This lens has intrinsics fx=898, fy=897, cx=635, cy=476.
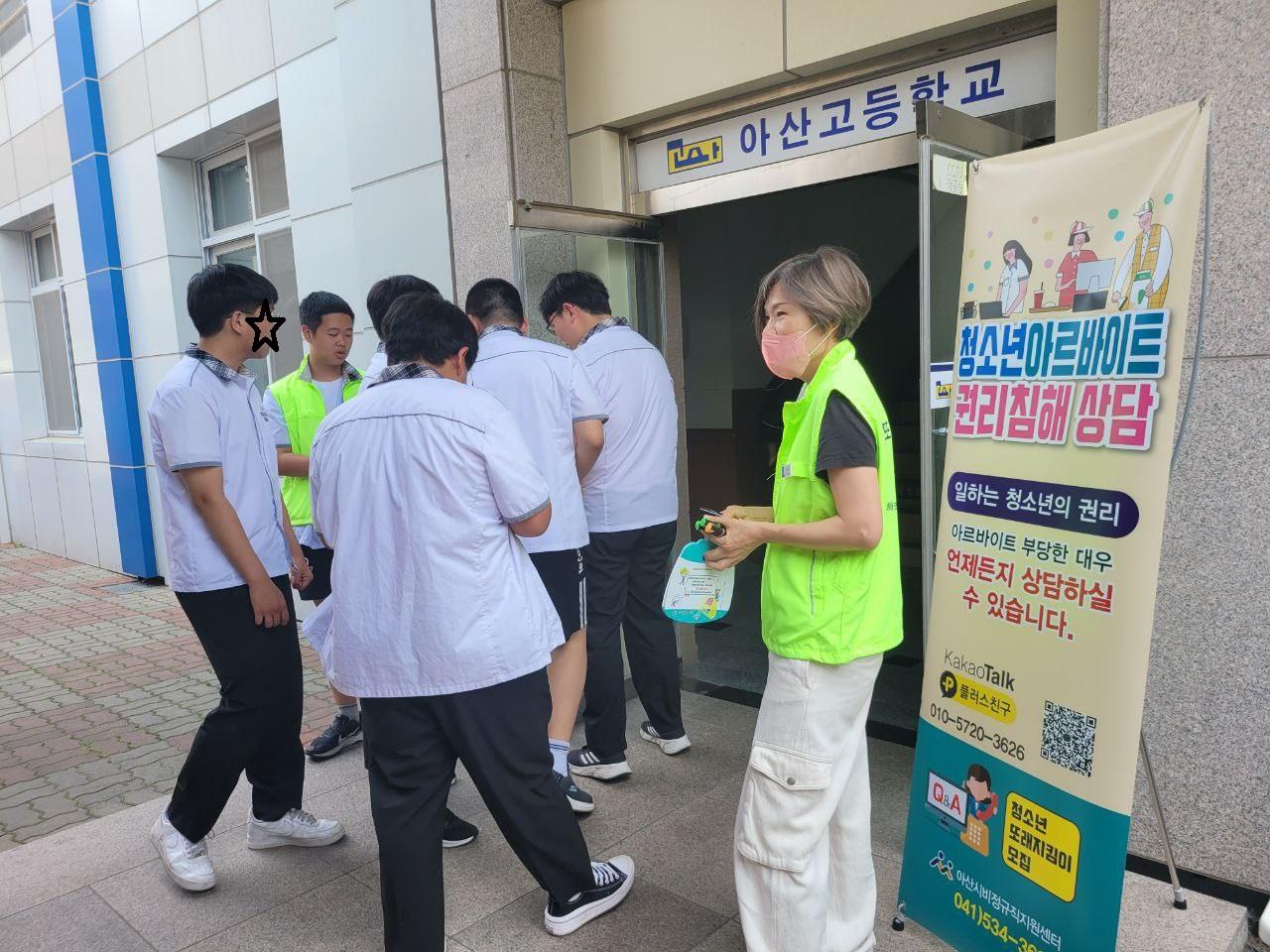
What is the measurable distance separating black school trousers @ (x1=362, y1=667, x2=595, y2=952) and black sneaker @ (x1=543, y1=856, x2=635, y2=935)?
391 millimetres

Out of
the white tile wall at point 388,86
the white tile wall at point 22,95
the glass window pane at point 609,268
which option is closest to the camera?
the glass window pane at point 609,268

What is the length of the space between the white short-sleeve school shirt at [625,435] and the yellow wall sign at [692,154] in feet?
3.73

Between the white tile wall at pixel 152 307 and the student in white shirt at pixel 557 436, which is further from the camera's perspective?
the white tile wall at pixel 152 307

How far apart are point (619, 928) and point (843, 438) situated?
1676mm

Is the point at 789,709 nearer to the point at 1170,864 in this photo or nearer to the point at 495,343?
the point at 1170,864

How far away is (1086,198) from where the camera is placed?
214 cm

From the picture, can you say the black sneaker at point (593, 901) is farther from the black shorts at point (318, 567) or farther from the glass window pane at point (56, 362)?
the glass window pane at point (56, 362)

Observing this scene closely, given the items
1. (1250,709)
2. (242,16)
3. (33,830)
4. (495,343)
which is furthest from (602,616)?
(242,16)

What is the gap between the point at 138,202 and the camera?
26.8ft

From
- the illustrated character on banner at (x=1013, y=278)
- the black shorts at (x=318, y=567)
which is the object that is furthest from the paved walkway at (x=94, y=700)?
the illustrated character on banner at (x=1013, y=278)

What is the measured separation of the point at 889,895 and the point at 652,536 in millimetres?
1645

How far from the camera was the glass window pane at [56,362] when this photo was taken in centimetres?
1028

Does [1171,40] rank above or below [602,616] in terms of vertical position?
above

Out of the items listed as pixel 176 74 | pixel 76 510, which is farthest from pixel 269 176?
pixel 76 510
